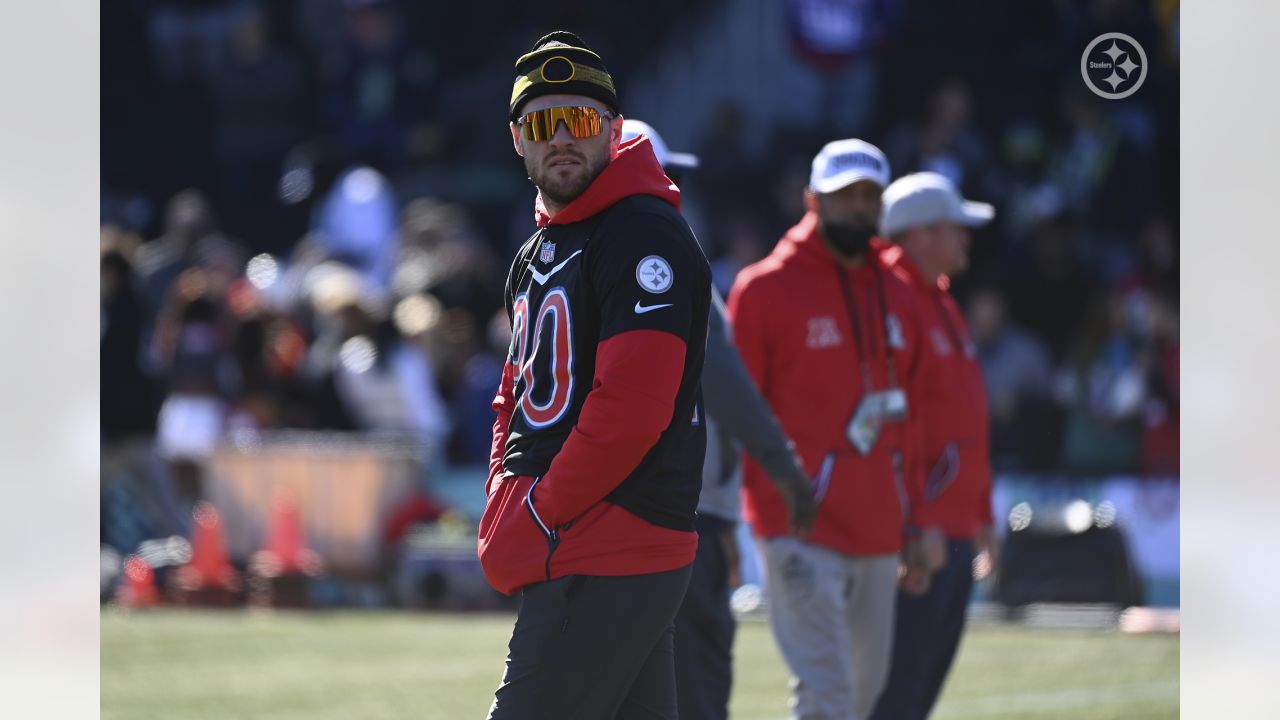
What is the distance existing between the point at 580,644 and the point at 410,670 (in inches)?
247

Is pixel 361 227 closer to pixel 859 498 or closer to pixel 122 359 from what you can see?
pixel 122 359

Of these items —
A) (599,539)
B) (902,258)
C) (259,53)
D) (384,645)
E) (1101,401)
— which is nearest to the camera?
(599,539)

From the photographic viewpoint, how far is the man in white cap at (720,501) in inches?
239

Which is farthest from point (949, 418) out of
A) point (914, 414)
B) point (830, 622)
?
point (830, 622)

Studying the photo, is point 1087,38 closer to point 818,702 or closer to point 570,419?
point 818,702

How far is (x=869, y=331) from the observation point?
22.9 ft

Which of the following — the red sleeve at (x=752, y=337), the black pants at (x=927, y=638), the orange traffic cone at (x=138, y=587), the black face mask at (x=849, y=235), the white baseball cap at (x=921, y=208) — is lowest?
the orange traffic cone at (x=138, y=587)

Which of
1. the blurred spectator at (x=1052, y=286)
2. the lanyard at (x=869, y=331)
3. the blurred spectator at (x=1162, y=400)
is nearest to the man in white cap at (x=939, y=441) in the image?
the lanyard at (x=869, y=331)

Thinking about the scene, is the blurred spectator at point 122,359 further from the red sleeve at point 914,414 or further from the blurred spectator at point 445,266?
the red sleeve at point 914,414

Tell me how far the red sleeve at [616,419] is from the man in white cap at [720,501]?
155 centimetres
